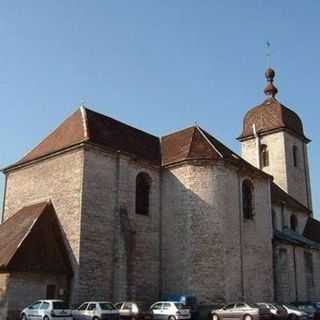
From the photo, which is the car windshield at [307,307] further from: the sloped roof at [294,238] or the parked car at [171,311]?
the parked car at [171,311]

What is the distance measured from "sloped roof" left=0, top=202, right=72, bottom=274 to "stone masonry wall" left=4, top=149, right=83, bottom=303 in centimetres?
45

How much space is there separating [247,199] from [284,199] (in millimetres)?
7374

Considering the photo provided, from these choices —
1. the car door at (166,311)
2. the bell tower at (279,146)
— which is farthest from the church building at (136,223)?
the bell tower at (279,146)

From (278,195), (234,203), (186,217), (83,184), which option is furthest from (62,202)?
(278,195)

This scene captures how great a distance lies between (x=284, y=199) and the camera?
34.7 meters

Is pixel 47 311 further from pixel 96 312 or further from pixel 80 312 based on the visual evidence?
pixel 96 312

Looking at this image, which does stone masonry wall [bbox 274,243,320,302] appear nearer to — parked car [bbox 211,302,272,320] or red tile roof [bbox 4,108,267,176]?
red tile roof [bbox 4,108,267,176]

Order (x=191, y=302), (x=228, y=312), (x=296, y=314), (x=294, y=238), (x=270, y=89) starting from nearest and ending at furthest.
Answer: (x=228, y=312), (x=191, y=302), (x=296, y=314), (x=294, y=238), (x=270, y=89)

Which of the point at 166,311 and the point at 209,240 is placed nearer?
the point at 166,311

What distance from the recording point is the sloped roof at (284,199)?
3335cm

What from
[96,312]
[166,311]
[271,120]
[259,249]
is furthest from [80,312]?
[271,120]

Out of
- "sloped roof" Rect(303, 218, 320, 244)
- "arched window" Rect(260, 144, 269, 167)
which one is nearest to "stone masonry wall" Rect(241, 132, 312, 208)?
"arched window" Rect(260, 144, 269, 167)

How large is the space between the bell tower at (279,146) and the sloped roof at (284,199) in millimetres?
1683

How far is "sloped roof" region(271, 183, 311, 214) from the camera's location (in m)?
33.3
